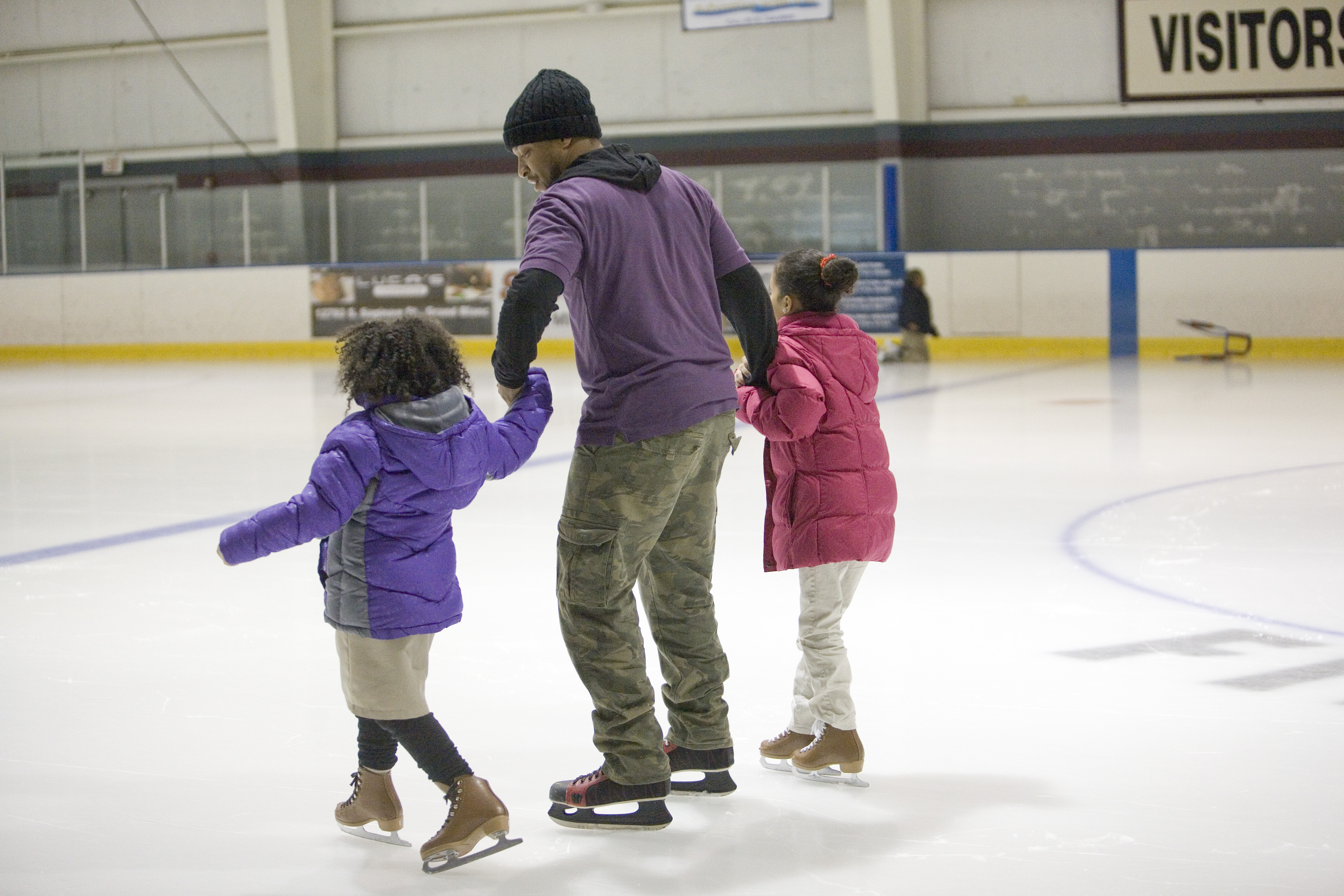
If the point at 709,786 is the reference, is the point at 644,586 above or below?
above

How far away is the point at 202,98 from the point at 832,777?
67.8ft

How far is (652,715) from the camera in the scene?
2715 millimetres

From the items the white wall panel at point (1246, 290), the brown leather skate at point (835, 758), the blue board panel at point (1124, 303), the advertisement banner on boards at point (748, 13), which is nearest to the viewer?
the brown leather skate at point (835, 758)

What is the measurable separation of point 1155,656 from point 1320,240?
1602 centimetres

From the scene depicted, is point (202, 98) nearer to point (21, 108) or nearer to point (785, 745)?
point (21, 108)

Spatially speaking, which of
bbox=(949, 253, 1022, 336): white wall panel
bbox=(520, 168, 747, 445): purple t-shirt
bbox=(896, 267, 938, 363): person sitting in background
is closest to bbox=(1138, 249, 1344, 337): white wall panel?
bbox=(949, 253, 1022, 336): white wall panel

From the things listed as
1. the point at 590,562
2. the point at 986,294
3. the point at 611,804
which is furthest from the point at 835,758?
the point at 986,294

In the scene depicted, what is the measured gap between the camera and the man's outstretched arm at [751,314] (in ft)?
9.18

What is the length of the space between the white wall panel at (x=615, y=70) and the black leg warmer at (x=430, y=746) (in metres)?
17.2

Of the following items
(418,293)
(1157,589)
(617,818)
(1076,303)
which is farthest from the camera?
(418,293)

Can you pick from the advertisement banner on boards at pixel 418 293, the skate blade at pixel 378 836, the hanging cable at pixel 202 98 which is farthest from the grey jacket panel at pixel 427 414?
the hanging cable at pixel 202 98

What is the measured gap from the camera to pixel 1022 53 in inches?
734

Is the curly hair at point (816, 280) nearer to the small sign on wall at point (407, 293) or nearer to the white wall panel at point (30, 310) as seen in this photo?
the small sign on wall at point (407, 293)

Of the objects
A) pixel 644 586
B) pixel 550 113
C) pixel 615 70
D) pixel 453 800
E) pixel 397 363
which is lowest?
pixel 453 800
